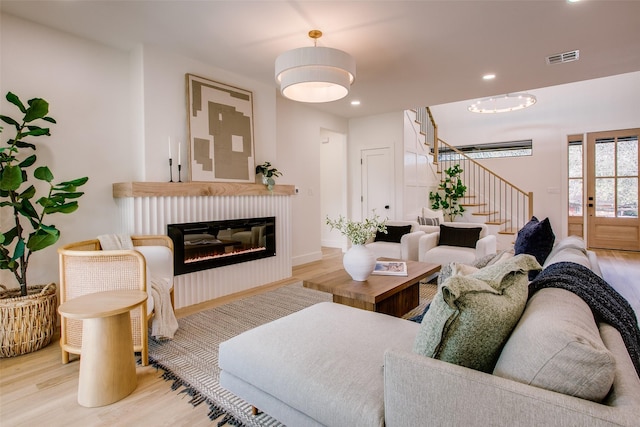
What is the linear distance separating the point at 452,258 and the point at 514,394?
11.0 ft

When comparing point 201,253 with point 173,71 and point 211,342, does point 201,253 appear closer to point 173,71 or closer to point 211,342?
point 211,342

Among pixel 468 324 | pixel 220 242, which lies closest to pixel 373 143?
pixel 220 242

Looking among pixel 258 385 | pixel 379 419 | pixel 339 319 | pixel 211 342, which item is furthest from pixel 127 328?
pixel 379 419

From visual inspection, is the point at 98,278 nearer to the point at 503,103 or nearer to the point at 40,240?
the point at 40,240

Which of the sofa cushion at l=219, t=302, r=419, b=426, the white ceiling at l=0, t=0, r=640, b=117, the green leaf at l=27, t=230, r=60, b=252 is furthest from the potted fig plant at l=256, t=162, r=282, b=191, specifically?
the sofa cushion at l=219, t=302, r=419, b=426

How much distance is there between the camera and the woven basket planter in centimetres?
238

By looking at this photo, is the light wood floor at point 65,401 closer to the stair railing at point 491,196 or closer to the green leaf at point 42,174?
the green leaf at point 42,174

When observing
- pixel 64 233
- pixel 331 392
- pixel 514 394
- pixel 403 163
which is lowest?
pixel 331 392

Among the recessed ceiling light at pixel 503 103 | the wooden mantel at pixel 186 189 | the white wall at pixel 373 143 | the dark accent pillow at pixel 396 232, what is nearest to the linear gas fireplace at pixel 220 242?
the wooden mantel at pixel 186 189

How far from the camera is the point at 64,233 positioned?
3.10m

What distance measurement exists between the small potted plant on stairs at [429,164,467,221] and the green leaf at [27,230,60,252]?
6467 mm

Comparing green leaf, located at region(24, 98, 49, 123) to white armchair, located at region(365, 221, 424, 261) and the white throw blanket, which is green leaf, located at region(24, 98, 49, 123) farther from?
white armchair, located at region(365, 221, 424, 261)

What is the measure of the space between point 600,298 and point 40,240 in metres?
3.35

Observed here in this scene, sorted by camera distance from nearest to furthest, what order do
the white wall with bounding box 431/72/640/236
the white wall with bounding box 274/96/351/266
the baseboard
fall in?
the white wall with bounding box 274/96/351/266
the baseboard
the white wall with bounding box 431/72/640/236
